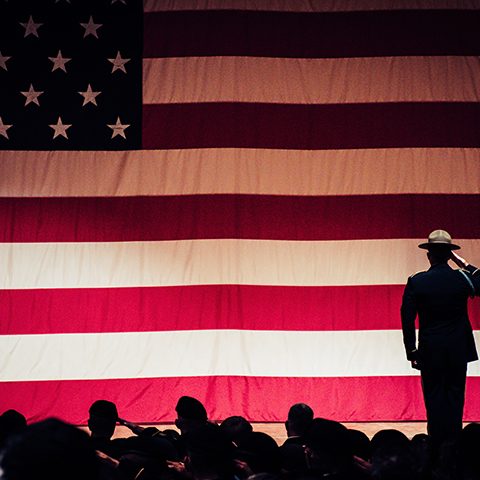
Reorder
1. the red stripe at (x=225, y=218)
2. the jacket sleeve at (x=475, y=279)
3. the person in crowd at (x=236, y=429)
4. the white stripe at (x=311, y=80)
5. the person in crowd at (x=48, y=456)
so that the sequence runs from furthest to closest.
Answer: the white stripe at (x=311, y=80) < the red stripe at (x=225, y=218) < the jacket sleeve at (x=475, y=279) < the person in crowd at (x=236, y=429) < the person in crowd at (x=48, y=456)

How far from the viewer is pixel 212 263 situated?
232 inches

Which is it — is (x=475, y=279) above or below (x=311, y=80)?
below

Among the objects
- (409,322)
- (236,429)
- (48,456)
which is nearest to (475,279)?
(409,322)

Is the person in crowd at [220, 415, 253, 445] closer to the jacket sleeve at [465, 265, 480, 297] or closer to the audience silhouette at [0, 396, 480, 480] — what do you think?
the audience silhouette at [0, 396, 480, 480]

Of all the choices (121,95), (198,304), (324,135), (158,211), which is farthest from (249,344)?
(121,95)

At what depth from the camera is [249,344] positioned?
19.2 feet

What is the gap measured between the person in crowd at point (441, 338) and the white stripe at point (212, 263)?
63.4 inches

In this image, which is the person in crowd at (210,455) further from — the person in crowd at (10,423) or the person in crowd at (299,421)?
the person in crowd at (299,421)

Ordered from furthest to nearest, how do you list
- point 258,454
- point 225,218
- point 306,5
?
point 306,5
point 225,218
point 258,454

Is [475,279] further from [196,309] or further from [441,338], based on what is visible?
[196,309]

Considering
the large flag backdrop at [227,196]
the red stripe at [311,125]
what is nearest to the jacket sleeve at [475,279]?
the large flag backdrop at [227,196]

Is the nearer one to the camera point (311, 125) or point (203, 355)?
point (203, 355)

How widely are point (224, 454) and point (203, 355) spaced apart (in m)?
3.75

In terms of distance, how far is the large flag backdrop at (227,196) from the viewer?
5.83 m
